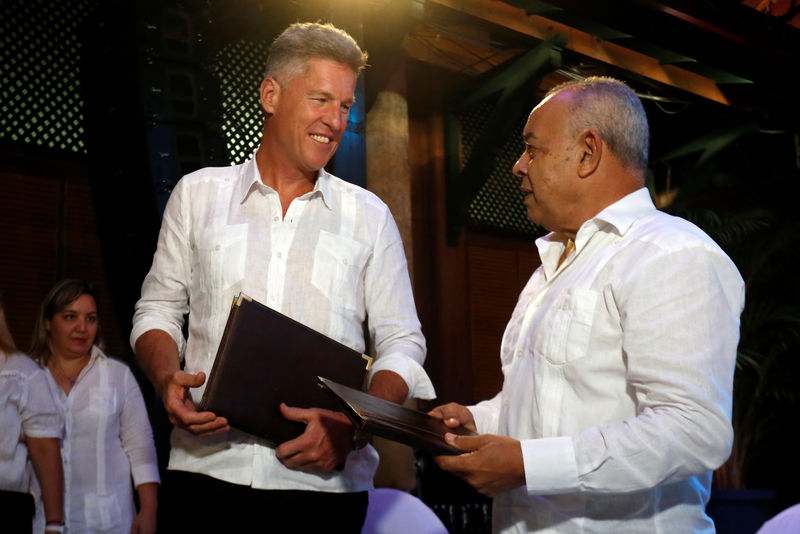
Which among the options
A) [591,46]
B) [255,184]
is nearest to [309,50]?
[255,184]

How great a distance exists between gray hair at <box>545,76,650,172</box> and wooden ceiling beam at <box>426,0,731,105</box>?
4073 mm

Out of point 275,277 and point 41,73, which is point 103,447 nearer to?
point 275,277

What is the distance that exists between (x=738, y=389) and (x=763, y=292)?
1552 mm

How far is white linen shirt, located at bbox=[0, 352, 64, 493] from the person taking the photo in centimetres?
285

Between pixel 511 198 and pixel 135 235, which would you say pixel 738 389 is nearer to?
pixel 511 198

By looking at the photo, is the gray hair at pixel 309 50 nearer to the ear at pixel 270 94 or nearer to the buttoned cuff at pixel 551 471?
the ear at pixel 270 94

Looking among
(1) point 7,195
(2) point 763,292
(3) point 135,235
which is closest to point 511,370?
(3) point 135,235

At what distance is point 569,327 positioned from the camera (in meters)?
1.41

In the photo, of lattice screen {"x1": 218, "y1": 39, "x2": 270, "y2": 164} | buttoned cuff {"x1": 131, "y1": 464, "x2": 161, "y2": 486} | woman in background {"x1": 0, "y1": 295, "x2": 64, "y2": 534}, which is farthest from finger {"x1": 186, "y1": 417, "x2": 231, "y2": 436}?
lattice screen {"x1": 218, "y1": 39, "x2": 270, "y2": 164}

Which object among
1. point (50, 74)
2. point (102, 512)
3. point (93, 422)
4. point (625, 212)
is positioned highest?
point (50, 74)

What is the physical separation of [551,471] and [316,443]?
438mm

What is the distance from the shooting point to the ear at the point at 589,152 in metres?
1.54

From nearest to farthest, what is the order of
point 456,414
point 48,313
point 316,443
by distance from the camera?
point 316,443, point 456,414, point 48,313

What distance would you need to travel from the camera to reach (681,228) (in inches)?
54.9
